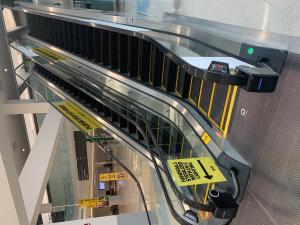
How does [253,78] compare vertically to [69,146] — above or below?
above

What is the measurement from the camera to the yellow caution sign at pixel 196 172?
5.87 feet

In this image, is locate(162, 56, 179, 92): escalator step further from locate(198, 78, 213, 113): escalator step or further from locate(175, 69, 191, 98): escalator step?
locate(198, 78, 213, 113): escalator step

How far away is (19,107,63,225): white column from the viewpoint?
2.98 metres

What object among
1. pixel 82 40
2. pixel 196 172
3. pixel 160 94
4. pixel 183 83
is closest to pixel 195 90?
pixel 183 83

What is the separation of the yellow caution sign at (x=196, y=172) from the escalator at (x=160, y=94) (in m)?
0.07

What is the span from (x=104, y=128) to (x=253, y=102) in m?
2.95

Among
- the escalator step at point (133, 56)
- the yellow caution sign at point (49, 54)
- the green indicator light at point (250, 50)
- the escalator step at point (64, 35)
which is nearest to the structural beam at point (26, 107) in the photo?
the yellow caution sign at point (49, 54)

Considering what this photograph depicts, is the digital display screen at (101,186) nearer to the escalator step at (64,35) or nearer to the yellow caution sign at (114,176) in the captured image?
the yellow caution sign at (114,176)

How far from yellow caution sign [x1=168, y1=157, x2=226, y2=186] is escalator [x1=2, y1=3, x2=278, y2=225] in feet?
0.23

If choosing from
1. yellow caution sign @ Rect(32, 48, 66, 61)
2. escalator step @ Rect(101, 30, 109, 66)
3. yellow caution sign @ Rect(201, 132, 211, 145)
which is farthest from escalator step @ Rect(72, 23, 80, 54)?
yellow caution sign @ Rect(201, 132, 211, 145)

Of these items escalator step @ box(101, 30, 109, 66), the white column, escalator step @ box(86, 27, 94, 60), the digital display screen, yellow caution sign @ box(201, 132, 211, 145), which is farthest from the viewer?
the digital display screen

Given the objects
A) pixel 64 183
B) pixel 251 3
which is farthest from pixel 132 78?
pixel 64 183

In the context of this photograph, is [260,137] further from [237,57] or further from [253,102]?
[237,57]

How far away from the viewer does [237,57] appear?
1.75m
